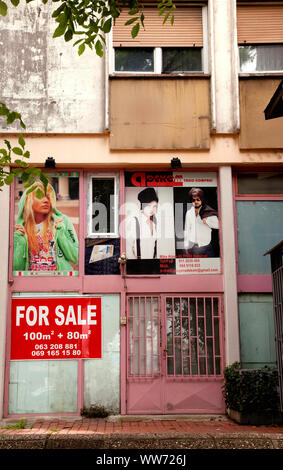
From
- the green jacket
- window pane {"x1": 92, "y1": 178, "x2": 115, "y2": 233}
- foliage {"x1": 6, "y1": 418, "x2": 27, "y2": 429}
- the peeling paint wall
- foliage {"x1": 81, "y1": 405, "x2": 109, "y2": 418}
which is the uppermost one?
the peeling paint wall

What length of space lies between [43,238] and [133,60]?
4.03 m

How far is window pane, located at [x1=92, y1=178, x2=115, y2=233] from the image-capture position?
999cm

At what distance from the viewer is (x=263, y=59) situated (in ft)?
34.0

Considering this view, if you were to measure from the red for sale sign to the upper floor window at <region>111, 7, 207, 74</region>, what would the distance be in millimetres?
4801

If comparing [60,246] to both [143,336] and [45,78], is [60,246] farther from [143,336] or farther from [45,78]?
[45,78]

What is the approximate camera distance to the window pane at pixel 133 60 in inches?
405

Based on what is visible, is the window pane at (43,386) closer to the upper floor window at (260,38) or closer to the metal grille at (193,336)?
the metal grille at (193,336)

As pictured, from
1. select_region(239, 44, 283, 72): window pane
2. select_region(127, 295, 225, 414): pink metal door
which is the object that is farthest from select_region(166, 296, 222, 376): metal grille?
select_region(239, 44, 283, 72): window pane

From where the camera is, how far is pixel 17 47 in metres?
10.1

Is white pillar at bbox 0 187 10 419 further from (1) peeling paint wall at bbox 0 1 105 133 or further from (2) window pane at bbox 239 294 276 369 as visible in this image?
(2) window pane at bbox 239 294 276 369

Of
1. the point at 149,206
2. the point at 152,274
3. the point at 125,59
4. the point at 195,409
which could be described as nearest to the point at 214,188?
the point at 149,206

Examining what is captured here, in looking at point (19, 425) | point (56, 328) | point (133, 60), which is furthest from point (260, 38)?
point (19, 425)

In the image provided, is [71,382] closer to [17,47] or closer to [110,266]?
[110,266]

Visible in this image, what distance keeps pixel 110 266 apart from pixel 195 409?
3.09 metres
